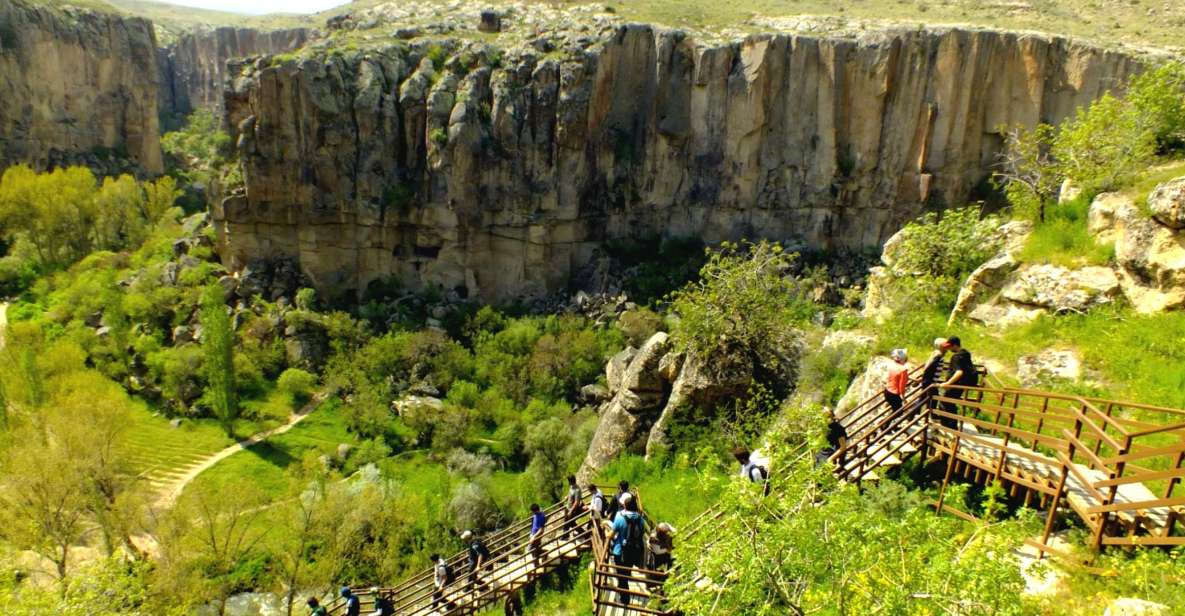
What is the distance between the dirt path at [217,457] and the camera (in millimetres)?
24156

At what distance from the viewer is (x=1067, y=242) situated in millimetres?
12234

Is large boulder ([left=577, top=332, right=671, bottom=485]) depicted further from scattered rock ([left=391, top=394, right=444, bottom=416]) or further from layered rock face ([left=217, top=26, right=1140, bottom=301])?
layered rock face ([left=217, top=26, right=1140, bottom=301])

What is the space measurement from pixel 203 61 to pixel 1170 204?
106 meters

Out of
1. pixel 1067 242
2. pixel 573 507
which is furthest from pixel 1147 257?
pixel 573 507

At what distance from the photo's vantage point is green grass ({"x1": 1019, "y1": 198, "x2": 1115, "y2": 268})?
1162cm

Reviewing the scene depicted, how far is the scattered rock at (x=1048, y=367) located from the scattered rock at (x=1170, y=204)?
8.43ft

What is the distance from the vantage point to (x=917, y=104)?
3559 cm

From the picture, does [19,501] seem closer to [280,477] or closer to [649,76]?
[280,477]

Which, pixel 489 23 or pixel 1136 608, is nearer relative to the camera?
pixel 1136 608

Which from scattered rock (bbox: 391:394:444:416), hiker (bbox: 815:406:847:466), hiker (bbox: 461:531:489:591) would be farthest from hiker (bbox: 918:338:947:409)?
scattered rock (bbox: 391:394:444:416)

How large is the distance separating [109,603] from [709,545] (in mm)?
12822

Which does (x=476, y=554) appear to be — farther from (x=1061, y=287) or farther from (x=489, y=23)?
(x=489, y=23)

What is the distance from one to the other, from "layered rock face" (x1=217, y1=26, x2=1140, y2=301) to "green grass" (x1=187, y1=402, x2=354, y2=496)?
11.7 metres

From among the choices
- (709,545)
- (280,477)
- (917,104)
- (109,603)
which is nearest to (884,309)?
(709,545)
